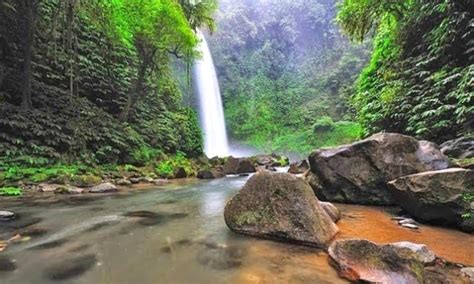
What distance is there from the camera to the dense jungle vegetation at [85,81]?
1086 centimetres

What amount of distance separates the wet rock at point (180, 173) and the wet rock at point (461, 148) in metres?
9.19

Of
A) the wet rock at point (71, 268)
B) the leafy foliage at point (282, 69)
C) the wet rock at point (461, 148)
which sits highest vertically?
the leafy foliage at point (282, 69)

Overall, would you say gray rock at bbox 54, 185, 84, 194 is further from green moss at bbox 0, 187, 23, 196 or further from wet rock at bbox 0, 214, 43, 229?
wet rock at bbox 0, 214, 43, 229

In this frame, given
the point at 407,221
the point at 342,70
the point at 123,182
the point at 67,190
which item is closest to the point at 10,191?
the point at 67,190

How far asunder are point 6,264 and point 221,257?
2227mm

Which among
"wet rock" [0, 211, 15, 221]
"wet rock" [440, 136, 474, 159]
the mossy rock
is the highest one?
"wet rock" [440, 136, 474, 159]

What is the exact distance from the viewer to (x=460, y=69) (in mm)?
8594

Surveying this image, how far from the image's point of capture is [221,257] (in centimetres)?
378

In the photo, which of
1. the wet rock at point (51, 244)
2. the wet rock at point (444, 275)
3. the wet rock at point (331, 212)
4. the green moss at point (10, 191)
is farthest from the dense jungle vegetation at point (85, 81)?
the wet rock at point (444, 275)

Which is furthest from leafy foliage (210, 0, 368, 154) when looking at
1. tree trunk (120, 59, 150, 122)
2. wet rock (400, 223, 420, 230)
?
wet rock (400, 223, 420, 230)

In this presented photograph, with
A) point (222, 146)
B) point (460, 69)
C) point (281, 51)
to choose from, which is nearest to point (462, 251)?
point (460, 69)

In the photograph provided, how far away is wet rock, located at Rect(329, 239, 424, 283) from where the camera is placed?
2.96 meters

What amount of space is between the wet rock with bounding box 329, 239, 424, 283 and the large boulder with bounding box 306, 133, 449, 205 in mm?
3501

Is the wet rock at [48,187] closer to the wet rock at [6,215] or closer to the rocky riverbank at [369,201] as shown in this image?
the wet rock at [6,215]
